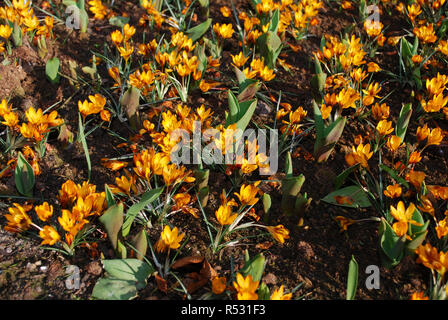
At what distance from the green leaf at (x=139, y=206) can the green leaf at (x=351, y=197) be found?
93 cm

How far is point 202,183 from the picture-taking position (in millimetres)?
2070

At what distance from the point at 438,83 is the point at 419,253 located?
48.5 inches

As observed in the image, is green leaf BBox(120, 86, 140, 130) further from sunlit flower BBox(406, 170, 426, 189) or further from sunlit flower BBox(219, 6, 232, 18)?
sunlit flower BBox(406, 170, 426, 189)

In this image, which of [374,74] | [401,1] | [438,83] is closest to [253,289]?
[438,83]

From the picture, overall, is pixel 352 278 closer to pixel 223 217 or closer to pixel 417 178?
pixel 223 217

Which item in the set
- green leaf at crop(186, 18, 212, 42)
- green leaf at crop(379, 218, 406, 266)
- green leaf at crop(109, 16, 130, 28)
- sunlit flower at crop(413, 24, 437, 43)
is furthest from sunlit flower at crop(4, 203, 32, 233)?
sunlit flower at crop(413, 24, 437, 43)

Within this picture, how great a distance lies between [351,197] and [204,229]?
2.63 feet

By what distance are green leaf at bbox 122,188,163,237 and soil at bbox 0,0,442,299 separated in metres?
0.19

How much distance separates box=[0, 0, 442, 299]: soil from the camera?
184 cm

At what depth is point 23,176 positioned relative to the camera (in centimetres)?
204

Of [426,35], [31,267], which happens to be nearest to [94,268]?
[31,267]

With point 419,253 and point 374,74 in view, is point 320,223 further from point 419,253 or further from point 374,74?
point 374,74

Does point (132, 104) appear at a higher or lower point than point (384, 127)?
higher

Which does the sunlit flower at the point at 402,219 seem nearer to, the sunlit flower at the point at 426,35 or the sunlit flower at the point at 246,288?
the sunlit flower at the point at 246,288
